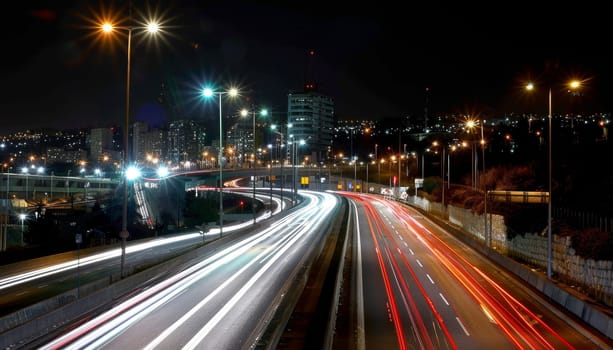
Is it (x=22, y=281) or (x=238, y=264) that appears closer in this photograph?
(x=22, y=281)

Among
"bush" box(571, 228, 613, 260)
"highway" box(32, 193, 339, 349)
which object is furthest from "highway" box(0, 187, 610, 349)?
"bush" box(571, 228, 613, 260)

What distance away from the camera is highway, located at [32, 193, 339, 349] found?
15.2 metres

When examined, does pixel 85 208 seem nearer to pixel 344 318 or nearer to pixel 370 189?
pixel 370 189

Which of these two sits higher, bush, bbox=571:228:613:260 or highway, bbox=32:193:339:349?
bush, bbox=571:228:613:260

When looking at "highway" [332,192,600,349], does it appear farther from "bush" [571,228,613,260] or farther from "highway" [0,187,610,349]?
"bush" [571,228,613,260]

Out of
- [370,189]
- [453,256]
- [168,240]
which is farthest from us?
[370,189]

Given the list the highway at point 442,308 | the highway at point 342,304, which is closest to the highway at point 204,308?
the highway at point 342,304

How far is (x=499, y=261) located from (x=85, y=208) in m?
75.1

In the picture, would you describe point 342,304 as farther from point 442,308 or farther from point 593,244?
point 593,244

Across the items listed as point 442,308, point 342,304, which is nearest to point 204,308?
point 342,304

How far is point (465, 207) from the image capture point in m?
55.5

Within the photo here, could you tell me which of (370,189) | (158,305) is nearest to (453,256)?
(158,305)

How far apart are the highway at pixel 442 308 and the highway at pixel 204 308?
3.07 m

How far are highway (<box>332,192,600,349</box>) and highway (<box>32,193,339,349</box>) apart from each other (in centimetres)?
307
